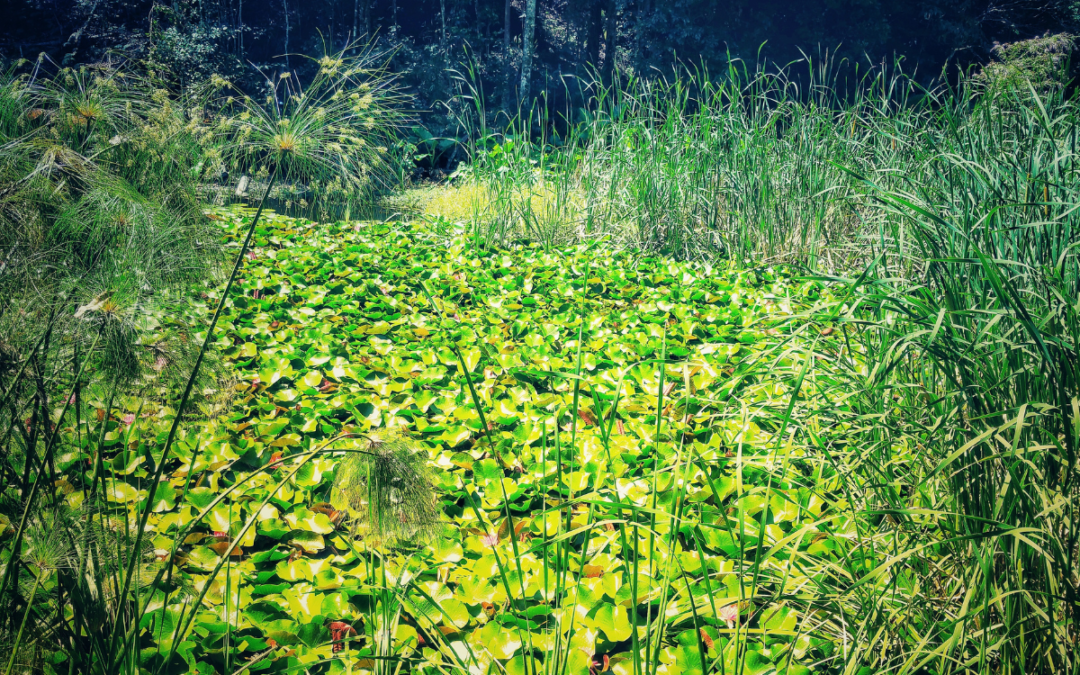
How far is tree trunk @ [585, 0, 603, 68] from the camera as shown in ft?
39.5

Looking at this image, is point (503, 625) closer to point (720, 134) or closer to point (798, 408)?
point (798, 408)

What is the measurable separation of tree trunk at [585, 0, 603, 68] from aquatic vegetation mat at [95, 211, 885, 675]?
10.4 m

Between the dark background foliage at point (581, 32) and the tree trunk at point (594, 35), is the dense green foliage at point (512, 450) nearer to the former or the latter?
the dark background foliage at point (581, 32)

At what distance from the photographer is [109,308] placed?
0.94m

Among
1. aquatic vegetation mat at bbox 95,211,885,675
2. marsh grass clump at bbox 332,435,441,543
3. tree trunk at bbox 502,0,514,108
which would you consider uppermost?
tree trunk at bbox 502,0,514,108

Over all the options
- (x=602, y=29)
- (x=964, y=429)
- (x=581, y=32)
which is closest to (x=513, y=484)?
(x=964, y=429)

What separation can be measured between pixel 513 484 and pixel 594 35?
40.9ft

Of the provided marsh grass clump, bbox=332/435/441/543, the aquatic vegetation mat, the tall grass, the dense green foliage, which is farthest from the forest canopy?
marsh grass clump, bbox=332/435/441/543

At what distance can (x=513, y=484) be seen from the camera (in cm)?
163

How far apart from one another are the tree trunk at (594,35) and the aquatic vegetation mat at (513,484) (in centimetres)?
1040

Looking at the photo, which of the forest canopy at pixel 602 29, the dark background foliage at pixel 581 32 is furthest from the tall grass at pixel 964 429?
the forest canopy at pixel 602 29

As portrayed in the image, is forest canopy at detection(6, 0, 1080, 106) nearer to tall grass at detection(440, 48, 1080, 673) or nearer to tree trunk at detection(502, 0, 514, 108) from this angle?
tree trunk at detection(502, 0, 514, 108)

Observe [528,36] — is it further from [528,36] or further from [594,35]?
[594,35]

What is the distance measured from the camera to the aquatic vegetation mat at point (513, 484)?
1006 millimetres
